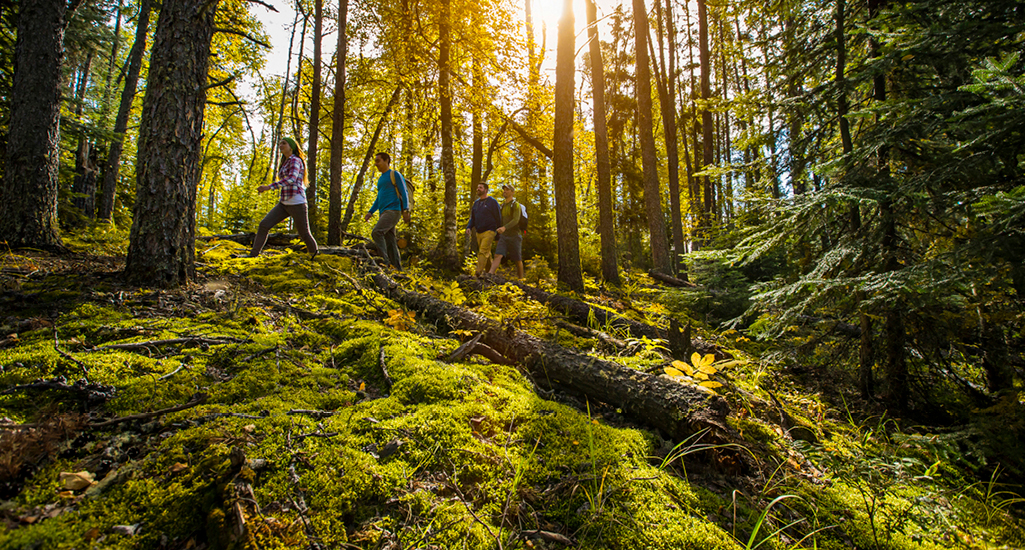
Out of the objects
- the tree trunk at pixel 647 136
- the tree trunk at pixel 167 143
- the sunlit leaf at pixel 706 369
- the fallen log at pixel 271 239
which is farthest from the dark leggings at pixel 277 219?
the tree trunk at pixel 647 136

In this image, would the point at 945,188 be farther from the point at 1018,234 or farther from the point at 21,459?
the point at 21,459

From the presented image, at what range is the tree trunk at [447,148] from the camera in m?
8.67

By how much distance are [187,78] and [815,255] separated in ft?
24.9

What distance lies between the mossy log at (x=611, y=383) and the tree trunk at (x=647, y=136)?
8.59 m

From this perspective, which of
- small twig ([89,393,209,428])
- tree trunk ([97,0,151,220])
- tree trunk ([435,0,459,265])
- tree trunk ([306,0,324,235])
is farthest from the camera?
tree trunk ([306,0,324,235])

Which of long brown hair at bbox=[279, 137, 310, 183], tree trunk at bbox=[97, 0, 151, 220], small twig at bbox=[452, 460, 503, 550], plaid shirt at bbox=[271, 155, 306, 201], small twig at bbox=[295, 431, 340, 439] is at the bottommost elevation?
small twig at bbox=[452, 460, 503, 550]

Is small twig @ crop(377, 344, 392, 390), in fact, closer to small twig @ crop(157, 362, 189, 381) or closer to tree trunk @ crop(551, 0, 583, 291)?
small twig @ crop(157, 362, 189, 381)

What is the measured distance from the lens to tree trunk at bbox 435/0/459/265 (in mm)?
8672

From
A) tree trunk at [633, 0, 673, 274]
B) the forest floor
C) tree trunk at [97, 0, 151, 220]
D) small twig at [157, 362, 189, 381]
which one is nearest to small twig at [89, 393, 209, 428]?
the forest floor

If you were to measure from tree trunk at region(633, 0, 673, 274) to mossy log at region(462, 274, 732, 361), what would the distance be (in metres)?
5.93

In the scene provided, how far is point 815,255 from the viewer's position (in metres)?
4.82

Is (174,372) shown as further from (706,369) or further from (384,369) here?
(706,369)

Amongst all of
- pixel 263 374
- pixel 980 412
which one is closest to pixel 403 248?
pixel 263 374

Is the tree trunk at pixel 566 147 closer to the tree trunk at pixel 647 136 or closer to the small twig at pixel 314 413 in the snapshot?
the tree trunk at pixel 647 136
